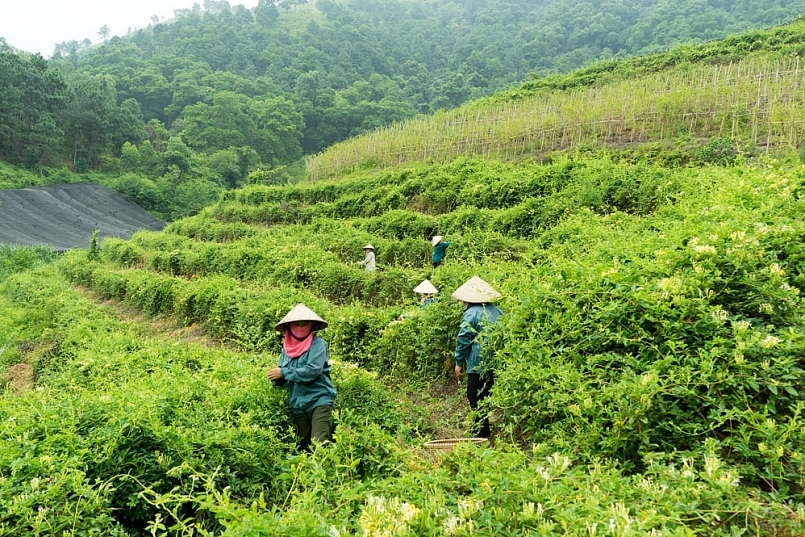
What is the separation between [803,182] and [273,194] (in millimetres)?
19376

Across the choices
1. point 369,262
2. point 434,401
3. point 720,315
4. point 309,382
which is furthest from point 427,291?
point 720,315

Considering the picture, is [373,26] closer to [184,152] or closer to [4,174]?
[184,152]

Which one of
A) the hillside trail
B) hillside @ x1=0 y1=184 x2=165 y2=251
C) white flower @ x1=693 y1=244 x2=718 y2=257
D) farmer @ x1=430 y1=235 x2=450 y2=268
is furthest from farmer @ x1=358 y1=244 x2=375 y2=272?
hillside @ x1=0 y1=184 x2=165 y2=251

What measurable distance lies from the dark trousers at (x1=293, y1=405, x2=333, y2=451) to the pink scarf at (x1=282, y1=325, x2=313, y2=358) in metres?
0.54

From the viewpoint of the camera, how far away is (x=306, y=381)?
422 centimetres

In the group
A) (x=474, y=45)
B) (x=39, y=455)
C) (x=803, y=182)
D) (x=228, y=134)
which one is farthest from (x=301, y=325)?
(x=474, y=45)

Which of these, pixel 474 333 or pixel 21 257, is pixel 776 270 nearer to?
pixel 474 333

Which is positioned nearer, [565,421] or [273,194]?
[565,421]

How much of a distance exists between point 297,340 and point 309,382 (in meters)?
0.45

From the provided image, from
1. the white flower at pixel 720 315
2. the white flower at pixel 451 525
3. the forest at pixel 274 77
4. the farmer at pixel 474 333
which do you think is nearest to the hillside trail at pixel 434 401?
the farmer at pixel 474 333

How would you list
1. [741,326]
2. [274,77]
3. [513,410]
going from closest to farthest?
[741,326]
[513,410]
[274,77]

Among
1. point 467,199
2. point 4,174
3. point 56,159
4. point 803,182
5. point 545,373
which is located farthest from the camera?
point 56,159

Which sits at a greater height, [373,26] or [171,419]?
[373,26]

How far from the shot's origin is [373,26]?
88.6 metres
